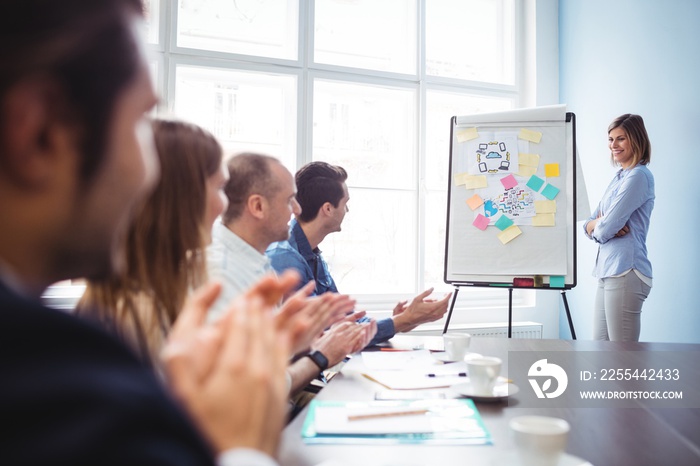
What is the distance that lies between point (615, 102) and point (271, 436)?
3642mm

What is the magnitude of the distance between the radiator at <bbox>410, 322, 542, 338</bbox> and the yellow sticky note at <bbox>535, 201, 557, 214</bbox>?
1031 mm

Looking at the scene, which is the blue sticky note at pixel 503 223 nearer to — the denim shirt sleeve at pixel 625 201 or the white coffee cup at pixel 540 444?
the denim shirt sleeve at pixel 625 201

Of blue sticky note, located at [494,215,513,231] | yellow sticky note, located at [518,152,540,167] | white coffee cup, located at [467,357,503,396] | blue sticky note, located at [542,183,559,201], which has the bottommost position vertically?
white coffee cup, located at [467,357,503,396]

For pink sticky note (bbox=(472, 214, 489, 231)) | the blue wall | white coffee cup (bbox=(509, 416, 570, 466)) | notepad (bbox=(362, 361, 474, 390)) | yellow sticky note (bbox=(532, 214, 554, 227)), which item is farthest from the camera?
pink sticky note (bbox=(472, 214, 489, 231))

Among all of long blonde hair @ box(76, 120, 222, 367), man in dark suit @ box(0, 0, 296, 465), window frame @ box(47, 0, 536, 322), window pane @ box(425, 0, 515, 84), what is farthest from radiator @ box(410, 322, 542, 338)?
man in dark suit @ box(0, 0, 296, 465)

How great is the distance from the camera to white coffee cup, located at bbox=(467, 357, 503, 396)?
3.53 ft

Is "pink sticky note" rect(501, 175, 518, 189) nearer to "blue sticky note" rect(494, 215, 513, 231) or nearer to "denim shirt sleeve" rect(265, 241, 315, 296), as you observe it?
"blue sticky note" rect(494, 215, 513, 231)

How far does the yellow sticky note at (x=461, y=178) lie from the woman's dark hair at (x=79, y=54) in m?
2.86

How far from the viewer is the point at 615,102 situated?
3469mm

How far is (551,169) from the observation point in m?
3.02

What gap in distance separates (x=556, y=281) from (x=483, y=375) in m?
2.06

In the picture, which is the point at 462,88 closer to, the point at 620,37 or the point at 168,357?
the point at 620,37

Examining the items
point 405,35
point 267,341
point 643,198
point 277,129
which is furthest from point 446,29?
point 267,341

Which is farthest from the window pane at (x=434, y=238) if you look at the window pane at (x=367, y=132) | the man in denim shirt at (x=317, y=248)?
the man in denim shirt at (x=317, y=248)
